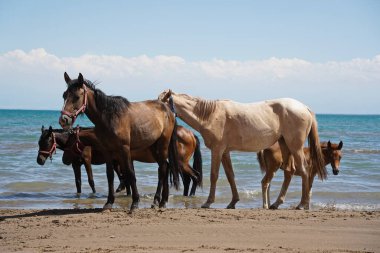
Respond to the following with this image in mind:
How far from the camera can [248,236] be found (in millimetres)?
6305

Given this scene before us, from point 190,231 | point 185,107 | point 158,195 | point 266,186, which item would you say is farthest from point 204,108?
point 190,231

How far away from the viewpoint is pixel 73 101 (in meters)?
7.36

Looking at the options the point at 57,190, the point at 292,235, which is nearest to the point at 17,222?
the point at 292,235

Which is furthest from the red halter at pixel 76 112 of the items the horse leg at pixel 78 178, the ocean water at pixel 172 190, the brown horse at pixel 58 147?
the horse leg at pixel 78 178

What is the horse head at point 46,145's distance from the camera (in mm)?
10297

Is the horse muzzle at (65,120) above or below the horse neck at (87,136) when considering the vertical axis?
above

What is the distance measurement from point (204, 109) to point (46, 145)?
3534mm

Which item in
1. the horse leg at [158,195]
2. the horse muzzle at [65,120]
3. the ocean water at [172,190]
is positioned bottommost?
the ocean water at [172,190]

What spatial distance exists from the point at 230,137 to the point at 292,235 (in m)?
2.44

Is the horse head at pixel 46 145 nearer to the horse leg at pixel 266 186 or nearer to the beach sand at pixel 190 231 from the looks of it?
the beach sand at pixel 190 231

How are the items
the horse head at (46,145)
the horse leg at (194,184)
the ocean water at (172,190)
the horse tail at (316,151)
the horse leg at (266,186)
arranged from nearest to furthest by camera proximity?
the horse tail at (316,151) < the horse leg at (266,186) < the horse head at (46,145) < the ocean water at (172,190) < the horse leg at (194,184)

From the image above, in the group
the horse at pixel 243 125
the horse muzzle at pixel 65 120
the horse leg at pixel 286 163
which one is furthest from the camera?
the horse leg at pixel 286 163

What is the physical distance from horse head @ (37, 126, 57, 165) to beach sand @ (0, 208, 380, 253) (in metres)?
2.17

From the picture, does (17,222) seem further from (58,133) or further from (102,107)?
(58,133)
